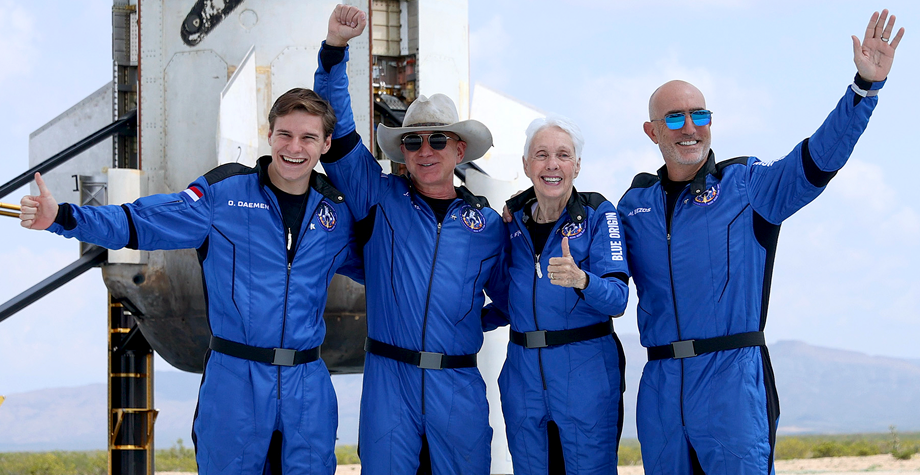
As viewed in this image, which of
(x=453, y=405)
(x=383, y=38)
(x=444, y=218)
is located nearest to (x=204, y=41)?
(x=383, y=38)

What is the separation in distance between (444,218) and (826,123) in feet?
6.46

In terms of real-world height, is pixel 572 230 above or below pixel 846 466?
above

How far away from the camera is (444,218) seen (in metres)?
4.83

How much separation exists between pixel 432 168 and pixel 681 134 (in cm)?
135

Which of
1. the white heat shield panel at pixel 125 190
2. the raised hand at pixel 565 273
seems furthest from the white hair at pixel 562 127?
the white heat shield panel at pixel 125 190

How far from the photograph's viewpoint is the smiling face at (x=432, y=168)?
16.1 ft

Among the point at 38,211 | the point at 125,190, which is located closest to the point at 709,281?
the point at 38,211

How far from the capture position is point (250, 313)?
14.6 ft

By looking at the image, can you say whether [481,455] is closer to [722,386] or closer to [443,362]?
[443,362]

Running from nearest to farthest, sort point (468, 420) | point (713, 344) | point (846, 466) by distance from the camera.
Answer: point (713, 344) → point (468, 420) → point (846, 466)

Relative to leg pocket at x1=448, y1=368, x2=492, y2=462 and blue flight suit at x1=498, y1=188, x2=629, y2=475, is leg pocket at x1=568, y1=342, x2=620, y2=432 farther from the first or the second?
leg pocket at x1=448, y1=368, x2=492, y2=462

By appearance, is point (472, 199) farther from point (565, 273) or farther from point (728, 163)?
point (728, 163)

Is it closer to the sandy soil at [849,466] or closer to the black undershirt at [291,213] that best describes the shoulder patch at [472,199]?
the black undershirt at [291,213]

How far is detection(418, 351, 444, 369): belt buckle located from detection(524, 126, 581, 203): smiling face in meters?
1.00
